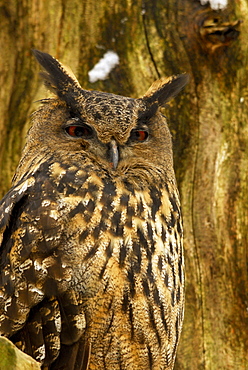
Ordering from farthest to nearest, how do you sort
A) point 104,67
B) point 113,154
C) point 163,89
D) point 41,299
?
point 104,67 → point 163,89 → point 113,154 → point 41,299

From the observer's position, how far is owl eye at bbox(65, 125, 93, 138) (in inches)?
113

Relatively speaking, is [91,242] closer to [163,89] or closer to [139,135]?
[139,135]

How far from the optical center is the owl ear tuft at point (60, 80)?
2.97 meters

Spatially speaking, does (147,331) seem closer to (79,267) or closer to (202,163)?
(79,267)

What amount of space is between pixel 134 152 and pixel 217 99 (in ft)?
3.48

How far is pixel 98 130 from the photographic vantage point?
2.83m

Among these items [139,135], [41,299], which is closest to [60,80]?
[139,135]

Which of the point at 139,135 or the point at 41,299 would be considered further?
the point at 139,135

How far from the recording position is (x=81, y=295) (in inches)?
98.4

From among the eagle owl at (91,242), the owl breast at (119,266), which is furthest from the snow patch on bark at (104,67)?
the owl breast at (119,266)

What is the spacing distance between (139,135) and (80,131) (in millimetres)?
311

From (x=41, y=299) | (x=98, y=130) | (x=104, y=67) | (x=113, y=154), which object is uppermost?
(x=104, y=67)

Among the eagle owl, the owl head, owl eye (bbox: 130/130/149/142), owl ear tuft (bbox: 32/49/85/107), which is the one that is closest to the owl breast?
the eagle owl

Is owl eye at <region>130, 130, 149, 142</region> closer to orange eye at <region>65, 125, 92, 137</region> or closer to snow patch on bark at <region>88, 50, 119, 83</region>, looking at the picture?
orange eye at <region>65, 125, 92, 137</region>
